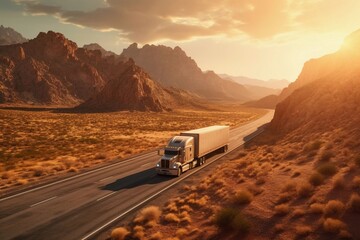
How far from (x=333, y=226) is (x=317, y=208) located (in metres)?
1.77

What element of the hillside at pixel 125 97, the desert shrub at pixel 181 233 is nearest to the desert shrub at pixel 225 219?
the desert shrub at pixel 181 233

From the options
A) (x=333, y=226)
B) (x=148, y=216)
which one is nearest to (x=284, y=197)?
(x=333, y=226)

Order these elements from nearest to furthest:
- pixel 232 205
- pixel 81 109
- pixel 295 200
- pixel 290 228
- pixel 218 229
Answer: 1. pixel 290 228
2. pixel 218 229
3. pixel 295 200
4. pixel 232 205
5. pixel 81 109

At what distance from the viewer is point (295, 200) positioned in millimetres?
15352

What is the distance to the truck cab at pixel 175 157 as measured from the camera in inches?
1006

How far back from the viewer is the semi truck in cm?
2564

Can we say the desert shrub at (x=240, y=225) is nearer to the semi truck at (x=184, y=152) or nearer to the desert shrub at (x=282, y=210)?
the desert shrub at (x=282, y=210)

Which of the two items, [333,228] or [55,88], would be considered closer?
[333,228]

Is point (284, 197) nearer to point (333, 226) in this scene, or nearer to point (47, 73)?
point (333, 226)

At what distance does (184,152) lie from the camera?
26.0 metres

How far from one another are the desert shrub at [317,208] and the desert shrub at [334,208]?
0.30 m

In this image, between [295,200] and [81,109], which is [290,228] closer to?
[295,200]

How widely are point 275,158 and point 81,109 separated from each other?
11697 centimetres

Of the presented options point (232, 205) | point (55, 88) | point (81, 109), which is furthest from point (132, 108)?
point (232, 205)
